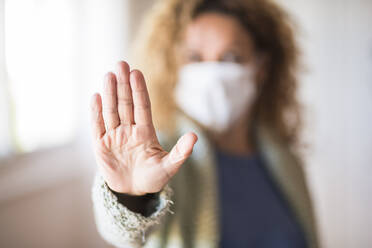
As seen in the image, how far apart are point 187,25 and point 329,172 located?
41.8 inches

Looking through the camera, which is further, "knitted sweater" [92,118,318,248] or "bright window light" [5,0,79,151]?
"bright window light" [5,0,79,151]

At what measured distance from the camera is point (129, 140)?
263mm

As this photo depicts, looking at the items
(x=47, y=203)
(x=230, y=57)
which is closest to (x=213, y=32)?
(x=230, y=57)

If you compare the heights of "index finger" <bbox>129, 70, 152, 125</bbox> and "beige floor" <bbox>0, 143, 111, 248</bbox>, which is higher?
"index finger" <bbox>129, 70, 152, 125</bbox>

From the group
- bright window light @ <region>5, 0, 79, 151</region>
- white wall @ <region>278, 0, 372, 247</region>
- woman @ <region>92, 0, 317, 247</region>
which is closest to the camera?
woman @ <region>92, 0, 317, 247</region>

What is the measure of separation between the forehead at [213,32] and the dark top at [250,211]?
0.79 ft

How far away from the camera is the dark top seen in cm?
65

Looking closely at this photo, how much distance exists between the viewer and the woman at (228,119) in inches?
24.0

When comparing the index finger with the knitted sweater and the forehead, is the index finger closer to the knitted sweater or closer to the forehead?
the knitted sweater

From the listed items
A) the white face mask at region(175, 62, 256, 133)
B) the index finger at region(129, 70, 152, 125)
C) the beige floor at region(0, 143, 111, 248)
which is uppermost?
the index finger at region(129, 70, 152, 125)

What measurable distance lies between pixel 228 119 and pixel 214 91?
84 mm

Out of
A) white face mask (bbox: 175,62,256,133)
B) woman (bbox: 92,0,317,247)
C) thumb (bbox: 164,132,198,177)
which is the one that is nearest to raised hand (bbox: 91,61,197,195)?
thumb (bbox: 164,132,198,177)

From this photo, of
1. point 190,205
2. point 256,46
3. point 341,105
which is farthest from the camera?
point 341,105

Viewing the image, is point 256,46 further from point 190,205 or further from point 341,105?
point 341,105
